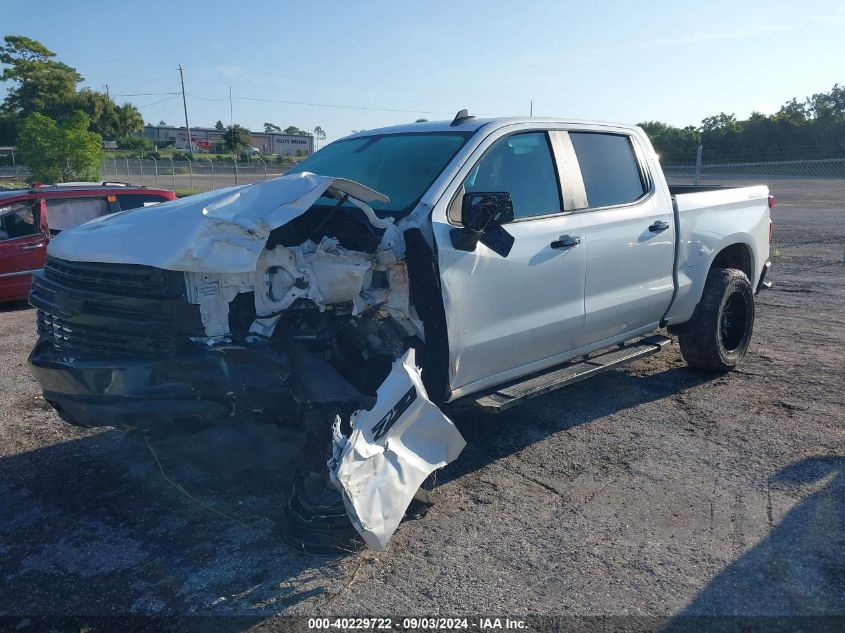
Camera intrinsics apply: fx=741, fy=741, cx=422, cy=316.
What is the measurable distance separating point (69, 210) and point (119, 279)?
6924 millimetres

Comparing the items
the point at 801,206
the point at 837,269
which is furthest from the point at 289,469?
the point at 801,206

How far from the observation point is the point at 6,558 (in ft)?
11.4

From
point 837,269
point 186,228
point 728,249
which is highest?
point 186,228

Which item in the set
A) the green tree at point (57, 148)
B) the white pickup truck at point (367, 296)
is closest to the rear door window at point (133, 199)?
the white pickup truck at point (367, 296)

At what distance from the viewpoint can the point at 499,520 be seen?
150 inches

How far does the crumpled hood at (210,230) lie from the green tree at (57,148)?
20.0 m

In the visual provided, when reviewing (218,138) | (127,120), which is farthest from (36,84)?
(218,138)

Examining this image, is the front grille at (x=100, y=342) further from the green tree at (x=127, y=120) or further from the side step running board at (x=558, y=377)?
the green tree at (x=127, y=120)

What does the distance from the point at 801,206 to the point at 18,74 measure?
176 ft

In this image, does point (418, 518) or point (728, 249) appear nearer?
point (418, 518)

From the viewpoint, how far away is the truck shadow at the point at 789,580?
2967 mm

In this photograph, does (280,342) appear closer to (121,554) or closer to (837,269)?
(121,554)

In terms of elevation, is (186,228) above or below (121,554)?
above

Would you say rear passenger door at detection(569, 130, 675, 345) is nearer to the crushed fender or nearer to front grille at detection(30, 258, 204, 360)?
the crushed fender
